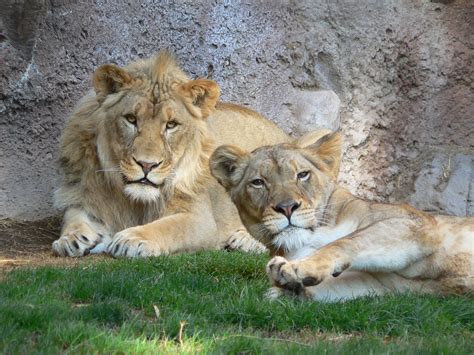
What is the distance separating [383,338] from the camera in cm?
459

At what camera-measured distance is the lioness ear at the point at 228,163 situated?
621 cm

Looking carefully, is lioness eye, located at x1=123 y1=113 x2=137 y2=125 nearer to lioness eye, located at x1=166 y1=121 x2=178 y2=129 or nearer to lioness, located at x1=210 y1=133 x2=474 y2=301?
lioness eye, located at x1=166 y1=121 x2=178 y2=129

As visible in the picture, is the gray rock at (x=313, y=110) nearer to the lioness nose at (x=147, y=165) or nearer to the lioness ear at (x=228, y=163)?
the lioness nose at (x=147, y=165)

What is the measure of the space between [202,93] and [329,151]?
2.18 m

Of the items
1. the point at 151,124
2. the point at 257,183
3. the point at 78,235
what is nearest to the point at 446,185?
the point at 151,124

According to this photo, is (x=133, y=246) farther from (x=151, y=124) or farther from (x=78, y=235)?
(x=151, y=124)

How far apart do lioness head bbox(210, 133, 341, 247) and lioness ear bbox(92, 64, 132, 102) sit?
189 cm

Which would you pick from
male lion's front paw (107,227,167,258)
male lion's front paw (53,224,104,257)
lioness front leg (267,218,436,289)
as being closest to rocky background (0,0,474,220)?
male lion's front paw (53,224,104,257)

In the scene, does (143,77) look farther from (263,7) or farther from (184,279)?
(184,279)

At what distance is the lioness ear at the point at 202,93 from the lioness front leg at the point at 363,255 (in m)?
2.95

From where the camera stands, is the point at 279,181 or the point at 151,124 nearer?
the point at 279,181

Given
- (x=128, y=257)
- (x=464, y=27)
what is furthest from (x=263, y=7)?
(x=128, y=257)

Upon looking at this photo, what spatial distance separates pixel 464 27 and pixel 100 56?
12.1 feet

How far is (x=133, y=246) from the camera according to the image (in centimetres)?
732
